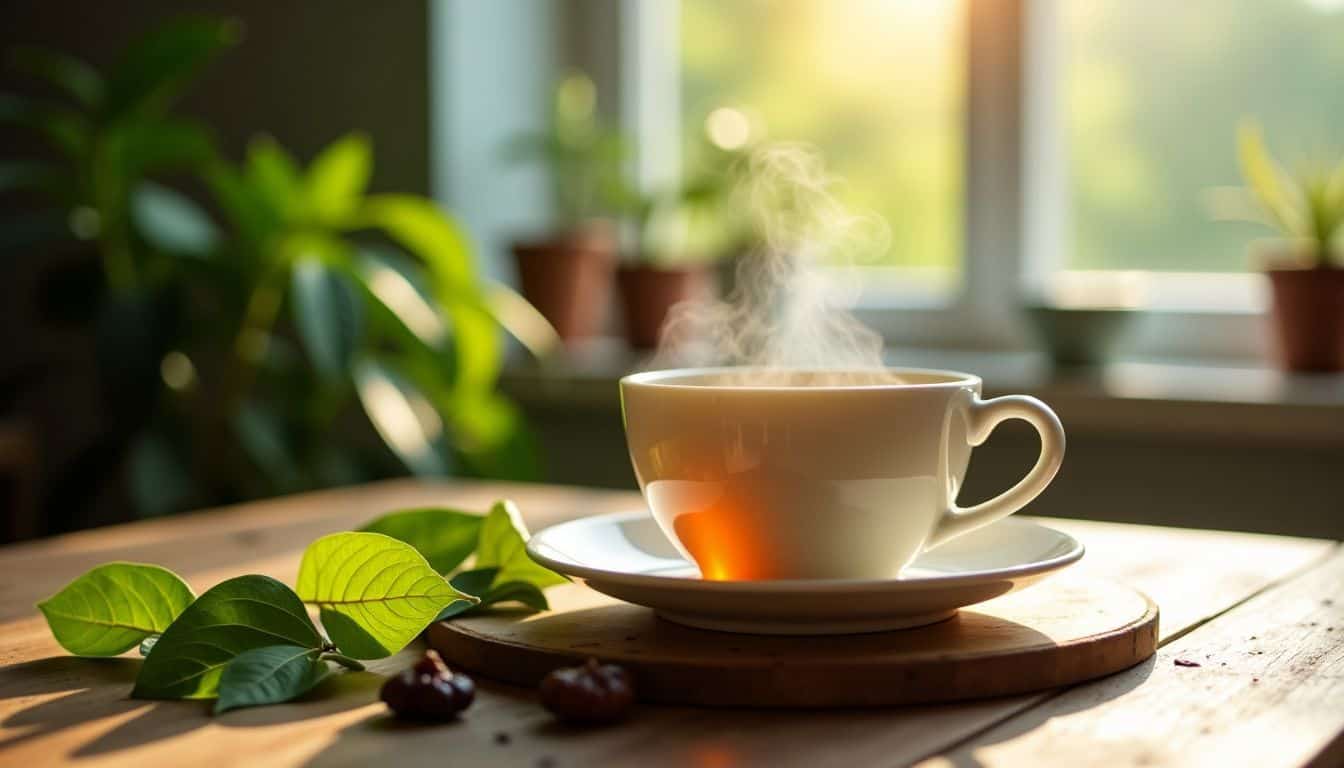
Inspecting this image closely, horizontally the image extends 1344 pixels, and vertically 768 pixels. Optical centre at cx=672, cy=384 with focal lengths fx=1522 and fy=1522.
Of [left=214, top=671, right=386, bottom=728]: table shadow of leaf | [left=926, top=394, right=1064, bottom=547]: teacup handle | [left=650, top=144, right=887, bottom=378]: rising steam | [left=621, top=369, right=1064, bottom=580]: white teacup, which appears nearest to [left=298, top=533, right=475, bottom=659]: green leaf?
[left=214, top=671, right=386, bottom=728]: table shadow of leaf

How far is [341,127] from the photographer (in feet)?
7.95

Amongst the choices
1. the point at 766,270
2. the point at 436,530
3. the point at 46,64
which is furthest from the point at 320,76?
the point at 436,530

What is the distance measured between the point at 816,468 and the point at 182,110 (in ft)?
7.27

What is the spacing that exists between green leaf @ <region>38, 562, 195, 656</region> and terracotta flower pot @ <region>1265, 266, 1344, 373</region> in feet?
4.73

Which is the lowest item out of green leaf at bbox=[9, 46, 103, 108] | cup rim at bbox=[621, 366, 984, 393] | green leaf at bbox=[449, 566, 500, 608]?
green leaf at bbox=[449, 566, 500, 608]

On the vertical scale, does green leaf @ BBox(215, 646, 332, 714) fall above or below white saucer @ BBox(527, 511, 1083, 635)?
below

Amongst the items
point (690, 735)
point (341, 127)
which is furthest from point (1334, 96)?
point (690, 735)

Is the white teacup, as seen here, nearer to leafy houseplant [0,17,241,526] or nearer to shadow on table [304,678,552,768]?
shadow on table [304,678,552,768]

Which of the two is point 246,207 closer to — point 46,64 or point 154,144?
Answer: point 154,144

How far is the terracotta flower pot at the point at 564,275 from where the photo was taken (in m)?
2.25

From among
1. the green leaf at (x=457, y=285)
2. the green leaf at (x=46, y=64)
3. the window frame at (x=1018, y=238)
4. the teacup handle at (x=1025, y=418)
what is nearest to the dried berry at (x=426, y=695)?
Answer: the teacup handle at (x=1025, y=418)

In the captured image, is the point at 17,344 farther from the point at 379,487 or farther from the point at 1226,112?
the point at 1226,112

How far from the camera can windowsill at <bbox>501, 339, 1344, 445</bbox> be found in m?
1.66

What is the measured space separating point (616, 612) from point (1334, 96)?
157cm
